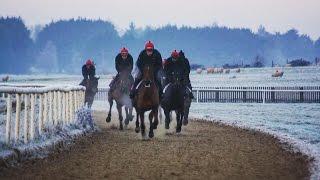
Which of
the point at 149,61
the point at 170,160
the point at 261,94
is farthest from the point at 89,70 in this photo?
the point at 261,94

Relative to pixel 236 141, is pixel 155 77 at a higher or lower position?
higher

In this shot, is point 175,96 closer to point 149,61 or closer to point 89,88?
point 149,61

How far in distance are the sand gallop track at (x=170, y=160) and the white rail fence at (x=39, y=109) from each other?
0.69m

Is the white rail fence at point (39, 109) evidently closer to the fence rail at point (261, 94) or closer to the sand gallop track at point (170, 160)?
the sand gallop track at point (170, 160)

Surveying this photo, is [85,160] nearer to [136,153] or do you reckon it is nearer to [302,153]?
[136,153]

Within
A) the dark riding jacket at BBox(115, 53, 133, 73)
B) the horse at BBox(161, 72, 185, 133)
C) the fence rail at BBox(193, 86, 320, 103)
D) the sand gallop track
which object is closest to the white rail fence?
the sand gallop track

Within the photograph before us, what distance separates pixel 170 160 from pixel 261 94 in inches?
972

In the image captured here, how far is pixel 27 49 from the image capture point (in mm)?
175125

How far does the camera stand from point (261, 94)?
115 ft

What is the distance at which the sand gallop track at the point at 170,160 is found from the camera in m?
9.26

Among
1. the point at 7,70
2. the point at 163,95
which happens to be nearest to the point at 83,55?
the point at 7,70

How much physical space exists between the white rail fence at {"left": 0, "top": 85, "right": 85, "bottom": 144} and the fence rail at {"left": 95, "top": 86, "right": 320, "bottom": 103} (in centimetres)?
1868

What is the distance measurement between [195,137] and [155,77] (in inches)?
79.6

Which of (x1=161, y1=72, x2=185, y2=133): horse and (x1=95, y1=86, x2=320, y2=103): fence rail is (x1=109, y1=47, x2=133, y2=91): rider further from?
(x1=95, y1=86, x2=320, y2=103): fence rail
